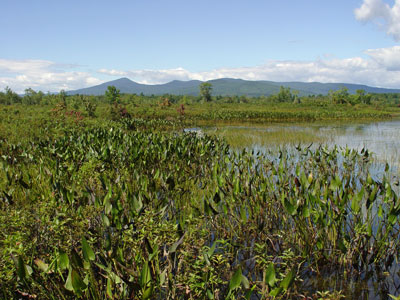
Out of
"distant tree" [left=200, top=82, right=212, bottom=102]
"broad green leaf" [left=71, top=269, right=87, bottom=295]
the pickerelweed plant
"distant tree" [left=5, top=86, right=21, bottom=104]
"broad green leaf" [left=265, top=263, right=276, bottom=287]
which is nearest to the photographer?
"broad green leaf" [left=71, top=269, right=87, bottom=295]

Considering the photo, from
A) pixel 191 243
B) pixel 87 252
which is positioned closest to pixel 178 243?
pixel 87 252

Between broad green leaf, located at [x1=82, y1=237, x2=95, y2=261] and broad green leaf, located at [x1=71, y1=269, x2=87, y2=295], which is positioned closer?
broad green leaf, located at [x1=71, y1=269, x2=87, y2=295]

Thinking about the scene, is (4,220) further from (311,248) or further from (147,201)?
(311,248)

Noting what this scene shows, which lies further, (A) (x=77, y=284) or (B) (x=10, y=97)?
(B) (x=10, y=97)

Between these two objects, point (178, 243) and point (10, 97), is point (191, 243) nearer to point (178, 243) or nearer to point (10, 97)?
point (178, 243)

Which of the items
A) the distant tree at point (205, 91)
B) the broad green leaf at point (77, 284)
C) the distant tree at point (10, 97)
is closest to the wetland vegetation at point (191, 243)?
the broad green leaf at point (77, 284)

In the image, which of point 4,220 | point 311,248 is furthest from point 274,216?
point 4,220

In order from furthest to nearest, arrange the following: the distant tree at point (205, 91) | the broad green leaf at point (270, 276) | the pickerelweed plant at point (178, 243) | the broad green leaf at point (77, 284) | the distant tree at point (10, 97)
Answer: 1. the distant tree at point (205, 91)
2. the distant tree at point (10, 97)
3. the pickerelweed plant at point (178, 243)
4. the broad green leaf at point (270, 276)
5. the broad green leaf at point (77, 284)

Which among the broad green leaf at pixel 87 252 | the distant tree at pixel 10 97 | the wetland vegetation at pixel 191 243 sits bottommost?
the wetland vegetation at pixel 191 243

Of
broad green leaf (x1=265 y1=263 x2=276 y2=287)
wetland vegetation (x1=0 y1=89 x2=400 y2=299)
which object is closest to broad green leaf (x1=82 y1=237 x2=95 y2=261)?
wetland vegetation (x1=0 y1=89 x2=400 y2=299)

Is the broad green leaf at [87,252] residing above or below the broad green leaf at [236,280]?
above

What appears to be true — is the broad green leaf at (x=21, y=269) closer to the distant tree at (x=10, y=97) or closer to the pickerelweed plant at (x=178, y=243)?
the pickerelweed plant at (x=178, y=243)

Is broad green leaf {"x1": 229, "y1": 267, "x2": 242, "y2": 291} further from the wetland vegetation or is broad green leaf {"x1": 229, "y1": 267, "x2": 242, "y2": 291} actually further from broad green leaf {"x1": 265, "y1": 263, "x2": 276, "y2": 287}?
broad green leaf {"x1": 265, "y1": 263, "x2": 276, "y2": 287}

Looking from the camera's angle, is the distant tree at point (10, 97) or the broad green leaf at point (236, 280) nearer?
the broad green leaf at point (236, 280)
